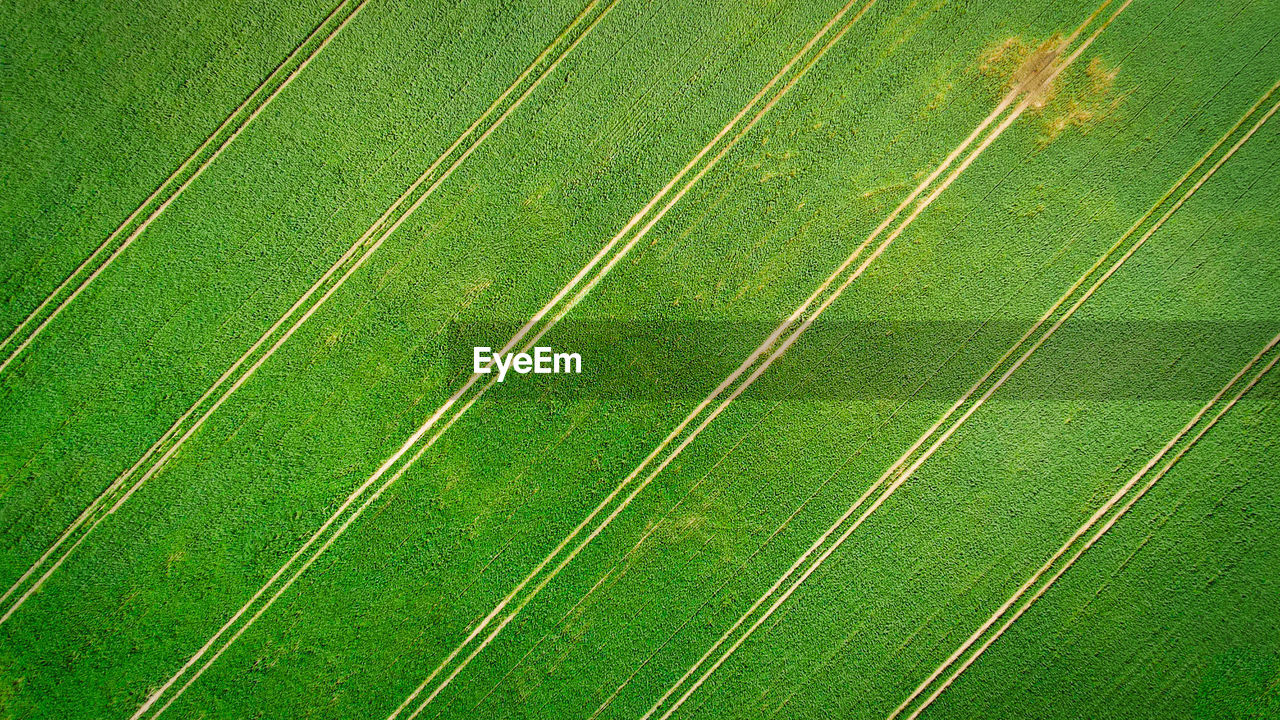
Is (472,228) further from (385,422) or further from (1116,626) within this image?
(1116,626)

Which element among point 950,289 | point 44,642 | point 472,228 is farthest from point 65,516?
point 950,289

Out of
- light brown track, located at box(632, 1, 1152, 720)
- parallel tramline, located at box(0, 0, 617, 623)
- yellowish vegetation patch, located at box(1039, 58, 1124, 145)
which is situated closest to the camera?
parallel tramline, located at box(0, 0, 617, 623)

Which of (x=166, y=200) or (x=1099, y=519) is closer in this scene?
(x=166, y=200)

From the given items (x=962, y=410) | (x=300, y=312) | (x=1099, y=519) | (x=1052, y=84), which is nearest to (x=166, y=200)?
(x=300, y=312)

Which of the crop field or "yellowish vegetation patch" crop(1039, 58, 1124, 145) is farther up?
"yellowish vegetation patch" crop(1039, 58, 1124, 145)

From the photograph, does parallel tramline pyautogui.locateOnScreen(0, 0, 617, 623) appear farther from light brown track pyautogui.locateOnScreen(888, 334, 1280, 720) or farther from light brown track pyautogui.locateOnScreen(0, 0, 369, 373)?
light brown track pyautogui.locateOnScreen(888, 334, 1280, 720)

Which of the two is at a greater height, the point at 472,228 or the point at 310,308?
the point at 472,228

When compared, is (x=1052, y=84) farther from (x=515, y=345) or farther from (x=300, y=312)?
(x=300, y=312)

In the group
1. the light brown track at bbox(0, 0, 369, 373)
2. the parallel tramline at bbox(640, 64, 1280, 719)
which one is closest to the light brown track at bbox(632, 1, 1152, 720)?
the parallel tramline at bbox(640, 64, 1280, 719)
